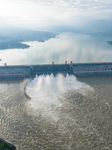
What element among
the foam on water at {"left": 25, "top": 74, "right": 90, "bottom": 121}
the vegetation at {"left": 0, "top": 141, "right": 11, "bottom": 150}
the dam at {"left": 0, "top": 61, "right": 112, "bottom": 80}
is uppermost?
the dam at {"left": 0, "top": 61, "right": 112, "bottom": 80}

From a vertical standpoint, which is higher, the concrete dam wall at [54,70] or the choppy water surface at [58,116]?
the concrete dam wall at [54,70]

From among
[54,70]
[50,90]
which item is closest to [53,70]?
[54,70]

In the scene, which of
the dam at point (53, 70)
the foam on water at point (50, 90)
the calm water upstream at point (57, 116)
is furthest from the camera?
the dam at point (53, 70)

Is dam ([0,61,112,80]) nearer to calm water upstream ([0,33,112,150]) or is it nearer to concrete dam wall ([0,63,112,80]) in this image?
concrete dam wall ([0,63,112,80])

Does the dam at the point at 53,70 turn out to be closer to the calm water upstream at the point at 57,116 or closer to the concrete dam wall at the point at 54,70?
the concrete dam wall at the point at 54,70

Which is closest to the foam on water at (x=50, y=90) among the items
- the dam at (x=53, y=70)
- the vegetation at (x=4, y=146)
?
the dam at (x=53, y=70)

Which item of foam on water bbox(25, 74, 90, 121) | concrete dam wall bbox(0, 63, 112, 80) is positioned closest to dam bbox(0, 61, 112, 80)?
concrete dam wall bbox(0, 63, 112, 80)

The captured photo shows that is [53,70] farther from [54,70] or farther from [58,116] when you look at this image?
[58,116]
